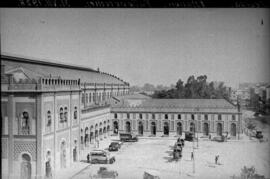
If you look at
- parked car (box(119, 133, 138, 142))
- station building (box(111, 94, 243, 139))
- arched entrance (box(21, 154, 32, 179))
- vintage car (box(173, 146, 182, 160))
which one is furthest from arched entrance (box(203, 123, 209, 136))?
arched entrance (box(21, 154, 32, 179))

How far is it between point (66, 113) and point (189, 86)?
5212 millimetres

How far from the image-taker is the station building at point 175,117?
14.3 metres

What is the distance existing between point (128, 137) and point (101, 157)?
7.60 ft

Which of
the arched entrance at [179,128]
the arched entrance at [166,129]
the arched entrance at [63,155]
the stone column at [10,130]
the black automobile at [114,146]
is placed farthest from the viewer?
the arched entrance at [166,129]

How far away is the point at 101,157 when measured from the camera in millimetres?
12273

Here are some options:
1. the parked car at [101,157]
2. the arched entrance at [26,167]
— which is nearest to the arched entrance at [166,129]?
the parked car at [101,157]

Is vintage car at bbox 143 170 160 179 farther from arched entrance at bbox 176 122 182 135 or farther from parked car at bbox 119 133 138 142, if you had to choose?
arched entrance at bbox 176 122 182 135

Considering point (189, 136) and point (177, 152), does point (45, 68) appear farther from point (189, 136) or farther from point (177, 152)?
point (189, 136)

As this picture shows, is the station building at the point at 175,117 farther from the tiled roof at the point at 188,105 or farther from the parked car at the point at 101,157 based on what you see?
the parked car at the point at 101,157

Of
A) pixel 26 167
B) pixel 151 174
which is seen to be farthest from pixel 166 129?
pixel 26 167

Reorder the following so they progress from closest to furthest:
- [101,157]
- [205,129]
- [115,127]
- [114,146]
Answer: [101,157], [114,146], [205,129], [115,127]

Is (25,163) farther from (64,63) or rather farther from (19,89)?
(64,63)

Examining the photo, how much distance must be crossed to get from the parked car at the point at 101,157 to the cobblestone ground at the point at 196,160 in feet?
0.75

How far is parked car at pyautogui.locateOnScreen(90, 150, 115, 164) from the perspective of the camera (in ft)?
39.9
